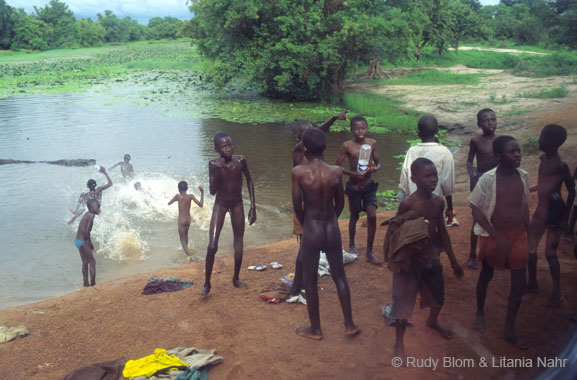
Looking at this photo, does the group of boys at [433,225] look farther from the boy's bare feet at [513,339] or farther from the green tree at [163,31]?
the green tree at [163,31]

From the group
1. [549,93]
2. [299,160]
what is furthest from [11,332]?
[549,93]

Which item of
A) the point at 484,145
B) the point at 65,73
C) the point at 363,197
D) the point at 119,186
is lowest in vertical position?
the point at 119,186

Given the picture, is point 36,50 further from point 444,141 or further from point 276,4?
point 444,141

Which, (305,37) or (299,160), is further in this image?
(305,37)

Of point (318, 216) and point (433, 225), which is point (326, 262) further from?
point (433, 225)

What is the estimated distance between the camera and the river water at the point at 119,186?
321 inches

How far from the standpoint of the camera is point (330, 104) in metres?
23.0

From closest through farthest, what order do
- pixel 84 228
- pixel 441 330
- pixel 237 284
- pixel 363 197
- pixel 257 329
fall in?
pixel 441 330
pixel 257 329
pixel 237 284
pixel 363 197
pixel 84 228

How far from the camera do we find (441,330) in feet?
12.7

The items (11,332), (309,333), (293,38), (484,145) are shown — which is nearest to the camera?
(309,333)

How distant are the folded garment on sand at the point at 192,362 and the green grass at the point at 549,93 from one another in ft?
52.3

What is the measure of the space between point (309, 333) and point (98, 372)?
1738 millimetres

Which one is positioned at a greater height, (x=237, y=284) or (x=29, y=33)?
(x=29, y=33)

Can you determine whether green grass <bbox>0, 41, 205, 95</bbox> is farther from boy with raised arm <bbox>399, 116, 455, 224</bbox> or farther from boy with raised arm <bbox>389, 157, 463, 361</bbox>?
boy with raised arm <bbox>389, 157, 463, 361</bbox>
